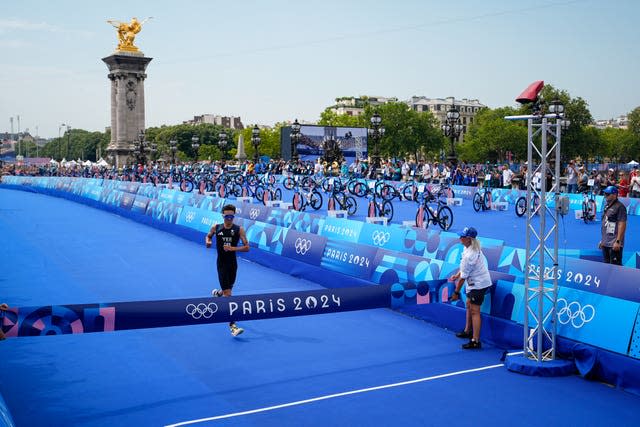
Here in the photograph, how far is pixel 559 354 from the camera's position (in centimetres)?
927

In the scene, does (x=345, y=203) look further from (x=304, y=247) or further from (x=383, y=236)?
(x=304, y=247)

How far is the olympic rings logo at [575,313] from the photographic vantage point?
29.6ft

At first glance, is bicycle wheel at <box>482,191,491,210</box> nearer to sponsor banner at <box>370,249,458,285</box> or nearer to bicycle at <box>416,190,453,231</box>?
bicycle at <box>416,190,453,231</box>

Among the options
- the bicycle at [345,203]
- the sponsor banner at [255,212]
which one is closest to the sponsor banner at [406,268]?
the sponsor banner at [255,212]

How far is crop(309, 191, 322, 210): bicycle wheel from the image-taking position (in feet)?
100

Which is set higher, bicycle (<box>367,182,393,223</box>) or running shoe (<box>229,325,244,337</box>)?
bicycle (<box>367,182,393,223</box>)

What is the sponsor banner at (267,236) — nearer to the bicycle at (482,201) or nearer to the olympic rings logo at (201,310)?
the olympic rings logo at (201,310)

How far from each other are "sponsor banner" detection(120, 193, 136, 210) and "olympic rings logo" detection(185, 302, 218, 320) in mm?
25142

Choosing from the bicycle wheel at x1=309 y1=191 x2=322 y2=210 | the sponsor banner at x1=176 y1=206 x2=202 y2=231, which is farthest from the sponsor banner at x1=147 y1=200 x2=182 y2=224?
the bicycle wheel at x1=309 y1=191 x2=322 y2=210

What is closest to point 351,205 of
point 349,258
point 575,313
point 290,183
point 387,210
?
point 387,210

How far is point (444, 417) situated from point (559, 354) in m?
2.63

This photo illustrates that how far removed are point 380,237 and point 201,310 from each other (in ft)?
29.9

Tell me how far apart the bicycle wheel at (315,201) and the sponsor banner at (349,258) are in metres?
15.4

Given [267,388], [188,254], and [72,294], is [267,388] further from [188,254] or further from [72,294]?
[188,254]
